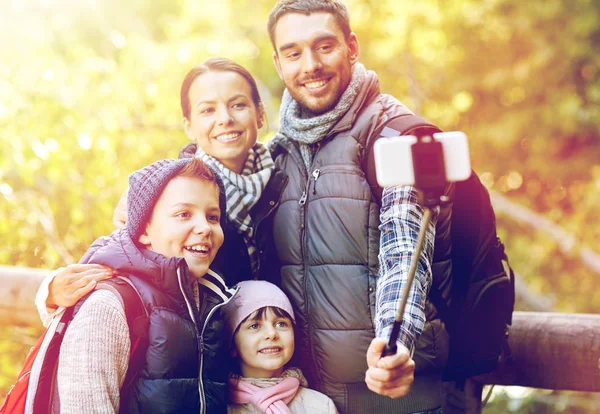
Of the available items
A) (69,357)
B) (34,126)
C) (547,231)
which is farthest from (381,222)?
(547,231)

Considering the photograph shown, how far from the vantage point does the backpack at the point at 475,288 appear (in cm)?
270

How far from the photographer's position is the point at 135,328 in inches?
88.4

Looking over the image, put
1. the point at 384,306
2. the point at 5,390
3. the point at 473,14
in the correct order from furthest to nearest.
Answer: the point at 473,14
the point at 5,390
the point at 384,306

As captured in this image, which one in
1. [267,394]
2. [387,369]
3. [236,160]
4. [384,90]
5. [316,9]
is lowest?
[267,394]

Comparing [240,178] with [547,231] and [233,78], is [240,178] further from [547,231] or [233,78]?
[547,231]

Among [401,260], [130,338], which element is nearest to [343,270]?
[401,260]

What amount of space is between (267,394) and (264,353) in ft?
0.44

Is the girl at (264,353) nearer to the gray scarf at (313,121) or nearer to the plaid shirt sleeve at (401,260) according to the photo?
the plaid shirt sleeve at (401,260)

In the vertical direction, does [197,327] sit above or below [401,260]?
below

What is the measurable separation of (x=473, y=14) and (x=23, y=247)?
7354mm

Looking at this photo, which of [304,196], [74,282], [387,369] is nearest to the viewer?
[387,369]

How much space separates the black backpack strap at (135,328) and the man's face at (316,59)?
0.96 meters

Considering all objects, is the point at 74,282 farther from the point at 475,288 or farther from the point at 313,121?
the point at 475,288

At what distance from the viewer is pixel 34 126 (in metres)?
5.70
